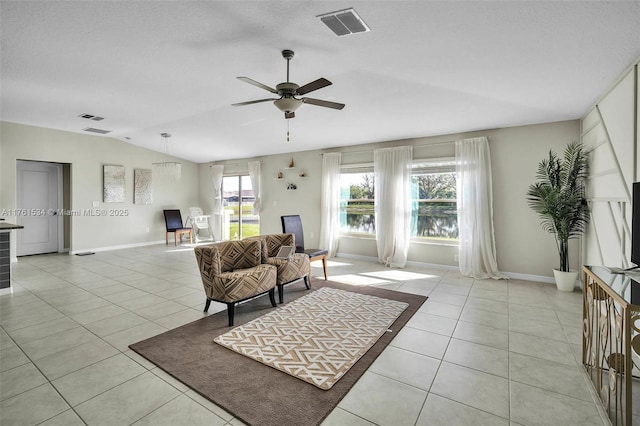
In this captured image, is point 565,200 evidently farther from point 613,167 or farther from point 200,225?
point 200,225

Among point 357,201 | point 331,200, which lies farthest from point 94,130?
point 357,201

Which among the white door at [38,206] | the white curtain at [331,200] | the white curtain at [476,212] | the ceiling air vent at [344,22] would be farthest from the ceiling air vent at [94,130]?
the white curtain at [476,212]

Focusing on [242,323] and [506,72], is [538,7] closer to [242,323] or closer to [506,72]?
[506,72]

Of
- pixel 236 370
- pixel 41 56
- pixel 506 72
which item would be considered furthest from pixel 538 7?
pixel 41 56

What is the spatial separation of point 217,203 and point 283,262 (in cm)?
597

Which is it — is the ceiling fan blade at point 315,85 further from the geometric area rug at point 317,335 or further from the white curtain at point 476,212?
→ the white curtain at point 476,212

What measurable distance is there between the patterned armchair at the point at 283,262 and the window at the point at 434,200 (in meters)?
2.66

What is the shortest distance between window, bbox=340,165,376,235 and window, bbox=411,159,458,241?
0.98 m

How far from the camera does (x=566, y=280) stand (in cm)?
412

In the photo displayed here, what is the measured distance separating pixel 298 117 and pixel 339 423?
4426mm

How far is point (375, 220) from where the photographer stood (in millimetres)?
6051

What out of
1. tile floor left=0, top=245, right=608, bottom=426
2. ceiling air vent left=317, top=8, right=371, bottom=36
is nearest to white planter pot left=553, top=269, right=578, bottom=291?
tile floor left=0, top=245, right=608, bottom=426

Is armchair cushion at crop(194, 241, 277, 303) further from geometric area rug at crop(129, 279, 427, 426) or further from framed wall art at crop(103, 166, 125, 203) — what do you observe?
framed wall art at crop(103, 166, 125, 203)

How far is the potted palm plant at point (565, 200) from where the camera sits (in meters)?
4.00
